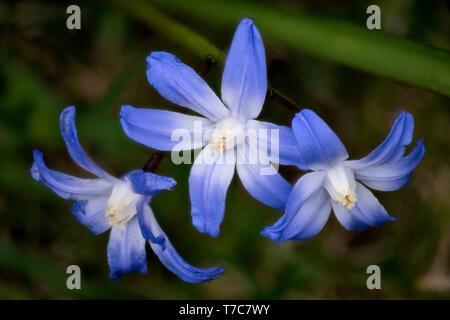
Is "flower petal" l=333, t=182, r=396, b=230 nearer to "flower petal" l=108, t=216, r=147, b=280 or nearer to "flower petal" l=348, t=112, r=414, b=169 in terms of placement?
"flower petal" l=348, t=112, r=414, b=169

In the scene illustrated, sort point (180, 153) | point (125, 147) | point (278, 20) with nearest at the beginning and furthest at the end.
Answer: point (180, 153) → point (278, 20) → point (125, 147)

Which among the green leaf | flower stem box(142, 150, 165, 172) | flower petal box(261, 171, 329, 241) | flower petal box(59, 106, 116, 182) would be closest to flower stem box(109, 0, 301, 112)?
the green leaf

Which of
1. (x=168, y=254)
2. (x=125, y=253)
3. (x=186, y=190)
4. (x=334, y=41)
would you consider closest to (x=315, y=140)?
(x=168, y=254)

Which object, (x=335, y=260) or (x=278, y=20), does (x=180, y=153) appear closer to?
(x=278, y=20)

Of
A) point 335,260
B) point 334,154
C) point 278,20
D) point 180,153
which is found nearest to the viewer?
point 334,154
